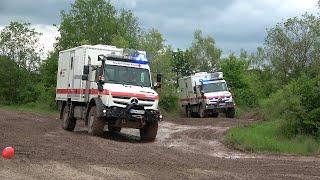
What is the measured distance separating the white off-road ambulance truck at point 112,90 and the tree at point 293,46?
32.0m

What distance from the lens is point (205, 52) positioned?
253 feet

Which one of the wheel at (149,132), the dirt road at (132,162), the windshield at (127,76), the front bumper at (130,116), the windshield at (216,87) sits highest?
the windshield at (216,87)

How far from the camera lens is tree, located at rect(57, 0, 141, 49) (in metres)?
62.5

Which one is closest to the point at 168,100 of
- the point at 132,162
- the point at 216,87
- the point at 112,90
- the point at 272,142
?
the point at 216,87

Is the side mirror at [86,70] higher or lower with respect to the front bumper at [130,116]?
higher

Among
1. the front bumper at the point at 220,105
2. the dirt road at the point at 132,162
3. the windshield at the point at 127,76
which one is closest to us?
the dirt road at the point at 132,162

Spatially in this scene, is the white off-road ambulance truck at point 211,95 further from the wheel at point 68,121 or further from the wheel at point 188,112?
the wheel at point 68,121

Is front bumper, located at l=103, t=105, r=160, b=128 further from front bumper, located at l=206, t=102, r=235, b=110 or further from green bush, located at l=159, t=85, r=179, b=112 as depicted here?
green bush, located at l=159, t=85, r=179, b=112

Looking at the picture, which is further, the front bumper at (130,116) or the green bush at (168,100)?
the green bush at (168,100)

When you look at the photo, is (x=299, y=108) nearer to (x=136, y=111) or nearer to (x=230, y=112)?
(x=136, y=111)

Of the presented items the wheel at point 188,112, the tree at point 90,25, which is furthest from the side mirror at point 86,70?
the tree at point 90,25

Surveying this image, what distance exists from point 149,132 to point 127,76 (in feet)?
7.27

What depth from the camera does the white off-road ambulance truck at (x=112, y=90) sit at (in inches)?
738

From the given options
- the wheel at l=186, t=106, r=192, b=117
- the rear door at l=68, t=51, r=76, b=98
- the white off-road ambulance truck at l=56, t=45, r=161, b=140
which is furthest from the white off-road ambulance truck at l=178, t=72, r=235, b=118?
the white off-road ambulance truck at l=56, t=45, r=161, b=140
